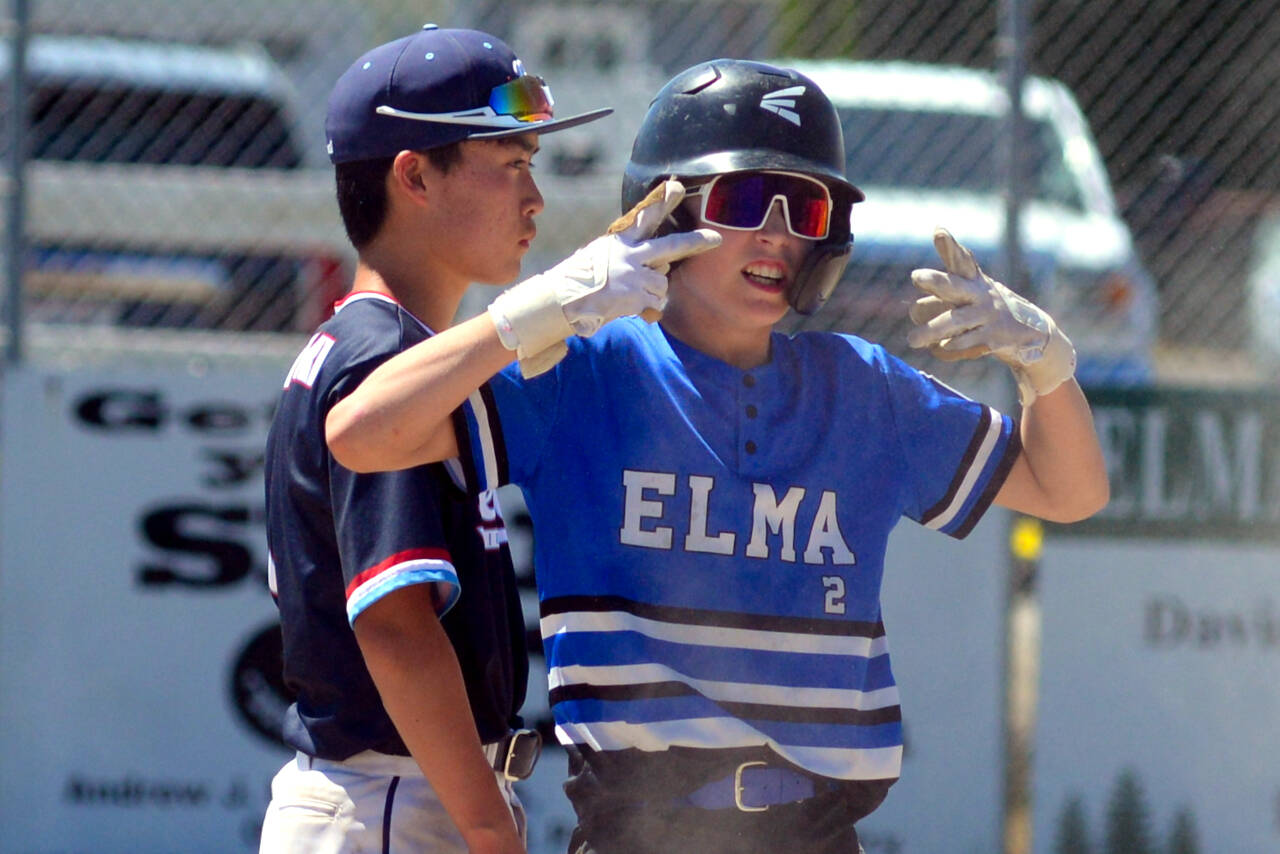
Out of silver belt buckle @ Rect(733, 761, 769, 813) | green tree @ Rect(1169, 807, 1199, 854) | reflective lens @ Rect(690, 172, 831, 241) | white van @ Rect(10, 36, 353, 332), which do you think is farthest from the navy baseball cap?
green tree @ Rect(1169, 807, 1199, 854)

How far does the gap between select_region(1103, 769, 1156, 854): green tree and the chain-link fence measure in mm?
1290

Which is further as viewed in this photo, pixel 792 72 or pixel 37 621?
pixel 37 621

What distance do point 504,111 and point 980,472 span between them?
796 millimetres

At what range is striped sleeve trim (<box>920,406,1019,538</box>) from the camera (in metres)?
2.11

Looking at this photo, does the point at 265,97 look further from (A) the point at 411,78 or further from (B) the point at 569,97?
(A) the point at 411,78

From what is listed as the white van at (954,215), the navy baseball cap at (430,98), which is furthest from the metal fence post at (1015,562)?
the navy baseball cap at (430,98)

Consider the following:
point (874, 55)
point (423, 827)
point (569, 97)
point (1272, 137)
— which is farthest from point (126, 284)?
point (423, 827)

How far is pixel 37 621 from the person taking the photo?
4.62 metres

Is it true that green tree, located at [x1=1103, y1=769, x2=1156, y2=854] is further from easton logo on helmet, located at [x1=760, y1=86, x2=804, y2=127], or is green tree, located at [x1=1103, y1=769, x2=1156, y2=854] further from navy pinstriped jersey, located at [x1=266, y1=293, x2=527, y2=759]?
easton logo on helmet, located at [x1=760, y1=86, x2=804, y2=127]

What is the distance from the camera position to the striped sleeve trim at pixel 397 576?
1914mm

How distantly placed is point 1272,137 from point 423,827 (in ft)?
12.7

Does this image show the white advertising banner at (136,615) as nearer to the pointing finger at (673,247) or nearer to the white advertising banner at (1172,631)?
the white advertising banner at (1172,631)

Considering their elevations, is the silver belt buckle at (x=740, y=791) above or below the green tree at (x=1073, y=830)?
above

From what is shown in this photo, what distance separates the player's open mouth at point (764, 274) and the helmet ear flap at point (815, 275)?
23 mm
